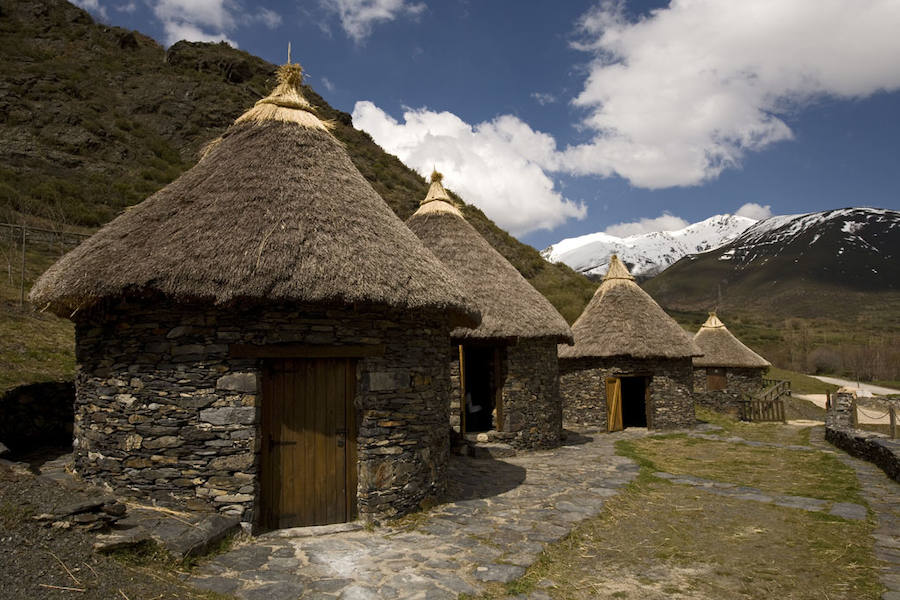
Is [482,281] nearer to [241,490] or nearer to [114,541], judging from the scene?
[241,490]

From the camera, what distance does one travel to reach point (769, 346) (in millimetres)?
59125

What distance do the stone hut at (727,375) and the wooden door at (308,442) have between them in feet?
72.6

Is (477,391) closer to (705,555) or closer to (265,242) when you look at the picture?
(705,555)

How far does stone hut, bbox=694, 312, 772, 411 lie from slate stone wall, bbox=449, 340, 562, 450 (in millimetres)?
14835

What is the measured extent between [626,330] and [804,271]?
11106 centimetres

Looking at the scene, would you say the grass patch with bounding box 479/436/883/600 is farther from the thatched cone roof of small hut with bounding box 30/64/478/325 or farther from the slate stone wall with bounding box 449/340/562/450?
the slate stone wall with bounding box 449/340/562/450

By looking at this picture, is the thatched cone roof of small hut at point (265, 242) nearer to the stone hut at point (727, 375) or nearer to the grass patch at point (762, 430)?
the grass patch at point (762, 430)

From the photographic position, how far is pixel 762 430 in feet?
60.1

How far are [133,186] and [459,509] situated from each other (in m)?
24.5

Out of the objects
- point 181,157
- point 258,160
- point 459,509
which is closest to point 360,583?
point 459,509

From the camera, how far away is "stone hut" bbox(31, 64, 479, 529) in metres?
6.00

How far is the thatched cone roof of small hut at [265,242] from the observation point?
5.94 meters

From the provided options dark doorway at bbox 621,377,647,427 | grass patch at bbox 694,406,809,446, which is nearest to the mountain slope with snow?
grass patch at bbox 694,406,809,446

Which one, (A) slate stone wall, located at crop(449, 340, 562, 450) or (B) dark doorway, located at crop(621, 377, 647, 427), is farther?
(B) dark doorway, located at crop(621, 377, 647, 427)
